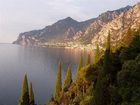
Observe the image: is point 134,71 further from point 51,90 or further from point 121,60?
point 51,90

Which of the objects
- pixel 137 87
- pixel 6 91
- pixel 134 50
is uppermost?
pixel 134 50

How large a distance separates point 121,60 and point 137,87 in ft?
32.0

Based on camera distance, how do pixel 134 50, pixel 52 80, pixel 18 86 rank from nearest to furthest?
pixel 134 50
pixel 18 86
pixel 52 80

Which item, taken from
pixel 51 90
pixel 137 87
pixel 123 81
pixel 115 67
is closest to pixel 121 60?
pixel 115 67

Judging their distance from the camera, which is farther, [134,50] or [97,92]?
[134,50]

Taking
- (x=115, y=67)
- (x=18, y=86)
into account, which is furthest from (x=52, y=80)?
(x=115, y=67)

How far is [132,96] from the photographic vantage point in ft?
100

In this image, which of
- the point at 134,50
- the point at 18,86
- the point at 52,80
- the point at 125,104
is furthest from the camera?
the point at 52,80

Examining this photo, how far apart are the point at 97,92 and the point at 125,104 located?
4127mm

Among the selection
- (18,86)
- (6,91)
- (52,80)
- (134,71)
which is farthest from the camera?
(52,80)

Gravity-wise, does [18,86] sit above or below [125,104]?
below

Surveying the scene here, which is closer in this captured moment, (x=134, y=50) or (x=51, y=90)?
(x=134, y=50)

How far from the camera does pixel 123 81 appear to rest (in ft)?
111

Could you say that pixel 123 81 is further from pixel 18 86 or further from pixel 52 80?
pixel 52 80
